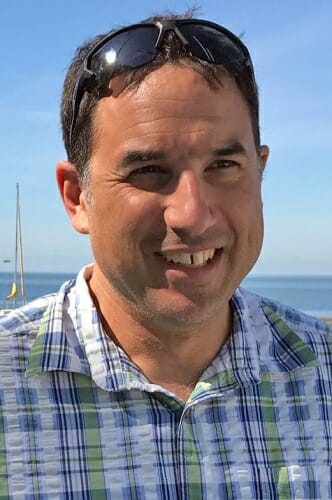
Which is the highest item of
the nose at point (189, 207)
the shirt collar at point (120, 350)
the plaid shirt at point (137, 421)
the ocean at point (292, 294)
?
the ocean at point (292, 294)

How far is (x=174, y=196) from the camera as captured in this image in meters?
2.23

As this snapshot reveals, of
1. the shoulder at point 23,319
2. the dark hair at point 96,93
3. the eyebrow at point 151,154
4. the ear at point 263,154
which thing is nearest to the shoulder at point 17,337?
the shoulder at point 23,319

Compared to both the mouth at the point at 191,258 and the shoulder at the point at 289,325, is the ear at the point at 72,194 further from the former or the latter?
the shoulder at the point at 289,325

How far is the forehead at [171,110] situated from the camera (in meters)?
2.25

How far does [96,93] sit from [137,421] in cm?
109

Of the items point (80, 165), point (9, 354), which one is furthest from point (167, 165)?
point (9, 354)

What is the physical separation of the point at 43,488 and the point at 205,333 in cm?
76

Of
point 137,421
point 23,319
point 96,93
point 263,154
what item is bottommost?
point 137,421

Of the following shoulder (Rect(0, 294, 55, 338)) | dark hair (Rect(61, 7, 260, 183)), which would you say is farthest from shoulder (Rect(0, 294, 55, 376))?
dark hair (Rect(61, 7, 260, 183))

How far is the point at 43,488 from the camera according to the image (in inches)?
85.5

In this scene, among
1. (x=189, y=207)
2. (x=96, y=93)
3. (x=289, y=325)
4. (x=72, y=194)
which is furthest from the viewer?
(x=289, y=325)

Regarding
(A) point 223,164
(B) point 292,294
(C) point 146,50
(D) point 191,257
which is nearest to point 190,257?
(D) point 191,257

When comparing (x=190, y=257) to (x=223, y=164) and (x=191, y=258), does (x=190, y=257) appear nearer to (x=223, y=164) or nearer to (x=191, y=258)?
(x=191, y=258)

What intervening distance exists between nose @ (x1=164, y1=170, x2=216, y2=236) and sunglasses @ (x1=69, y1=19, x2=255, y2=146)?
436 mm
